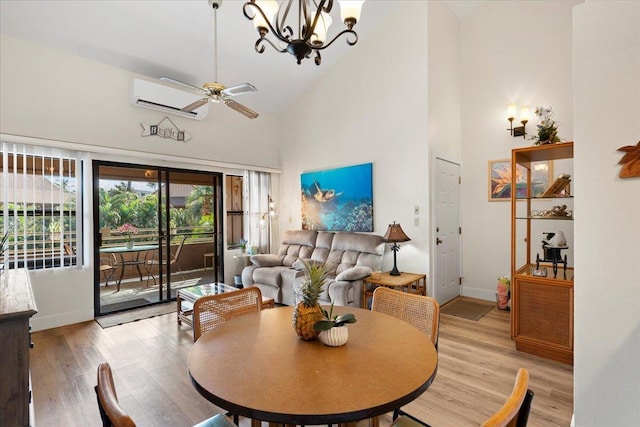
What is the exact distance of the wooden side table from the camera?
3.65 m

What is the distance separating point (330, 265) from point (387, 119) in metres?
2.27

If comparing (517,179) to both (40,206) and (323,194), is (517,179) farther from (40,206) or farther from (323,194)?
(40,206)

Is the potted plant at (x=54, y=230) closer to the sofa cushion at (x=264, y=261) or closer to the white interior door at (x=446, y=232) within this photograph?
the sofa cushion at (x=264, y=261)

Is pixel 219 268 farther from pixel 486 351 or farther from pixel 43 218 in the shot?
pixel 486 351

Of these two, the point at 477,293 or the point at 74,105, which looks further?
the point at 477,293

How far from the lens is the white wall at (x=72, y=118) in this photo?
3.45 m

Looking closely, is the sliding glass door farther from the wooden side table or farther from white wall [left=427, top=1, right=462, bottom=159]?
white wall [left=427, top=1, right=462, bottom=159]

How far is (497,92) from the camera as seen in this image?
176 inches

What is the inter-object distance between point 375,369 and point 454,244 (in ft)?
13.1

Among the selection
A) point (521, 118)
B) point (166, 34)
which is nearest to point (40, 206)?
point (166, 34)

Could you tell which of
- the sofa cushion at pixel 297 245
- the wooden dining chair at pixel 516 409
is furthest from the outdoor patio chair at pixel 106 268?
the wooden dining chair at pixel 516 409

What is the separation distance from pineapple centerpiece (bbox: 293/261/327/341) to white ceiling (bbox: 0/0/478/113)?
3.60 meters

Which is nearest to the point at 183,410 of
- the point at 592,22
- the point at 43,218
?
the point at 43,218

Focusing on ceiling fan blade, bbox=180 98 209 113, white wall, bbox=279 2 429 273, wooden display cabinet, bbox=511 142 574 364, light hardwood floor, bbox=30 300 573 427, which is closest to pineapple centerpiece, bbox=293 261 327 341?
light hardwood floor, bbox=30 300 573 427
